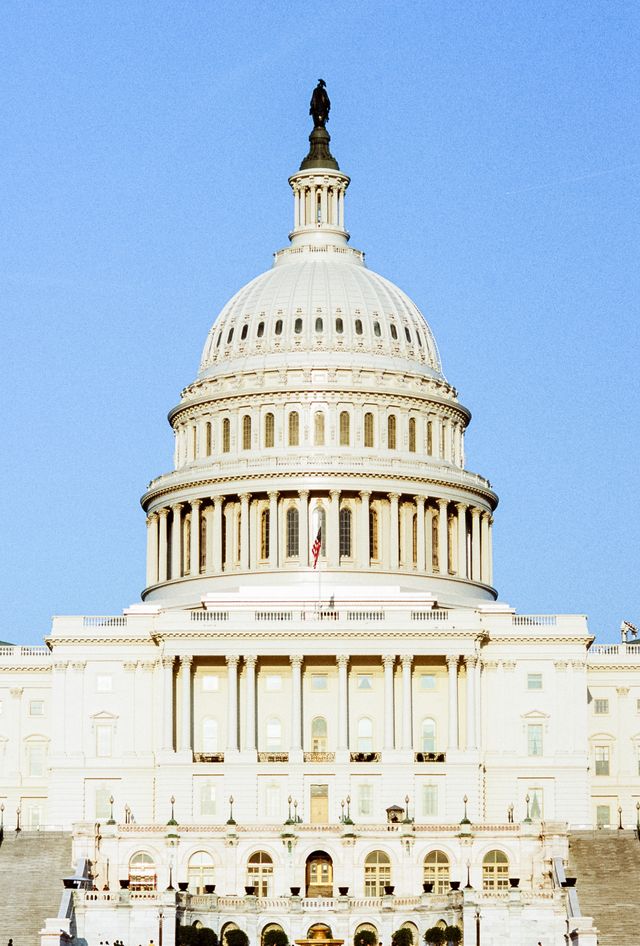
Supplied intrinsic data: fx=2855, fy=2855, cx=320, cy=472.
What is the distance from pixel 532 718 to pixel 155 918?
41.1 meters

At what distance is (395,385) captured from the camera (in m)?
189

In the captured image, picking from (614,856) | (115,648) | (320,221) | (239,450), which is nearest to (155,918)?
(614,856)

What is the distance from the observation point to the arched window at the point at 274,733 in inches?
6481

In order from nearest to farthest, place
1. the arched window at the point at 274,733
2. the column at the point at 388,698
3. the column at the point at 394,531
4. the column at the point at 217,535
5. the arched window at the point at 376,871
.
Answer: the arched window at the point at 376,871 < the column at the point at 388,698 < the arched window at the point at 274,733 < the column at the point at 394,531 < the column at the point at 217,535

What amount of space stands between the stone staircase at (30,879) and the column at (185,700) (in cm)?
1667

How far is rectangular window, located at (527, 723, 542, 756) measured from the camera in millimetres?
166250

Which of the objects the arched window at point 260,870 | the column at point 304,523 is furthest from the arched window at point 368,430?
the arched window at point 260,870

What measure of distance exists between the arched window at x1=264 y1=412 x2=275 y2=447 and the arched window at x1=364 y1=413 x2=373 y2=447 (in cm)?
603

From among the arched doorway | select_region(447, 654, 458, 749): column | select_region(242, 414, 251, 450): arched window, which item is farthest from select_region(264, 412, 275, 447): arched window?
the arched doorway

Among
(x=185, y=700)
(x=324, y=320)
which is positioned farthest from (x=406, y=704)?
(x=324, y=320)

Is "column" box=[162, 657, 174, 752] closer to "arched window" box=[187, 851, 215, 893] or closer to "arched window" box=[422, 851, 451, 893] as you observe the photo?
"arched window" box=[187, 851, 215, 893]

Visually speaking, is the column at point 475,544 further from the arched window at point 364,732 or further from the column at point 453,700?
the arched window at point 364,732

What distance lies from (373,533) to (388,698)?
816 inches

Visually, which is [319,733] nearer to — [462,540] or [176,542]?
[462,540]
